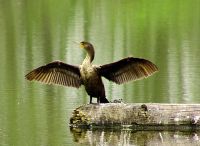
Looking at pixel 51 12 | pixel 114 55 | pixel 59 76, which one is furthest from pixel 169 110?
pixel 51 12

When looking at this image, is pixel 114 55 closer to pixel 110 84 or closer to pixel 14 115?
pixel 110 84

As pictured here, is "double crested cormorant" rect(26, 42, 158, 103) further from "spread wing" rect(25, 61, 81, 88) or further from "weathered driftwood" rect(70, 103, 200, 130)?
"weathered driftwood" rect(70, 103, 200, 130)

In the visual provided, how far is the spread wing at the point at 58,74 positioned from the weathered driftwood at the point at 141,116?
0.72 meters

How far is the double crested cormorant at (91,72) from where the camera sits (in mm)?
20312

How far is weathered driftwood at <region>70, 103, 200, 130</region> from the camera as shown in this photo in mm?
20344

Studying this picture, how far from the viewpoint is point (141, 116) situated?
2041cm

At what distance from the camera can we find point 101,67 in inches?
806

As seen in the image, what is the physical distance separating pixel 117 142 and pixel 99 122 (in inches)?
50.3

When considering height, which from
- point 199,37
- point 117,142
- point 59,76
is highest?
point 199,37

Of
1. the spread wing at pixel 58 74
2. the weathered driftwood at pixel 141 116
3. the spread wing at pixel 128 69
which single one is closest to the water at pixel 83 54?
the weathered driftwood at pixel 141 116

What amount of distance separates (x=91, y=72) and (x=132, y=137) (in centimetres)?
170

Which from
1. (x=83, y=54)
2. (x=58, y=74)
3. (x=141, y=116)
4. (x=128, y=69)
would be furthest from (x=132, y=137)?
(x=83, y=54)

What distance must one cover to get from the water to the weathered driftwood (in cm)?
30

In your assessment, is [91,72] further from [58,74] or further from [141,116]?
[141,116]
